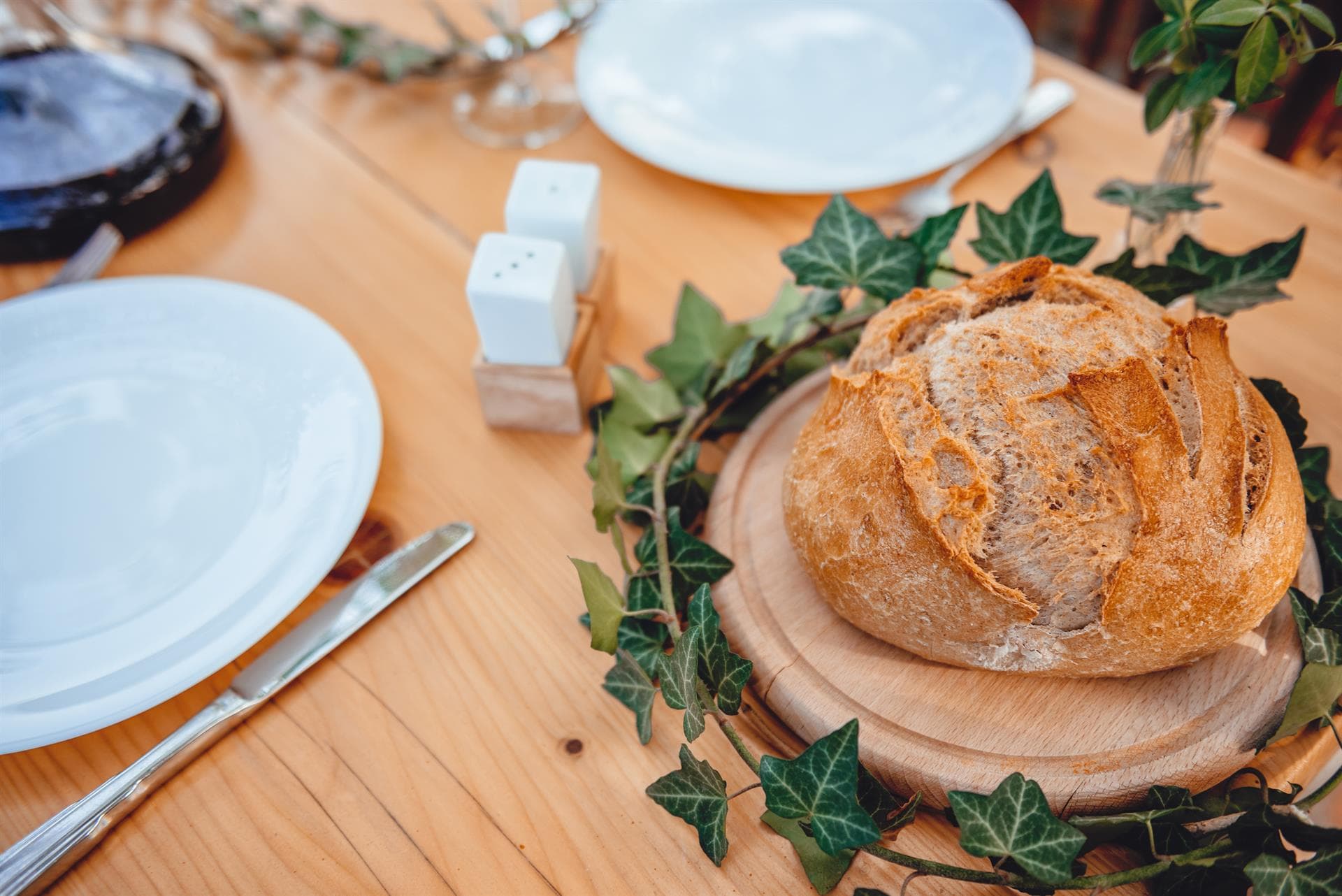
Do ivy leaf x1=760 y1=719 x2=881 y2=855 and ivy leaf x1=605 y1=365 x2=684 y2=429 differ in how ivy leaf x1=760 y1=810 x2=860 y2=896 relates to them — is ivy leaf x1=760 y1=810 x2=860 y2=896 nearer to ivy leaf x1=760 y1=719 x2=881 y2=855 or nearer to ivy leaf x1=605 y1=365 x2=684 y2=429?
ivy leaf x1=760 y1=719 x2=881 y2=855

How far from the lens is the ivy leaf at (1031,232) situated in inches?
29.8

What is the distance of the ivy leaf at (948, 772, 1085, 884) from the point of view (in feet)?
1.67

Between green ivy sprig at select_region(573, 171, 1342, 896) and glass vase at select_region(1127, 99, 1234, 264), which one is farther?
glass vase at select_region(1127, 99, 1234, 264)

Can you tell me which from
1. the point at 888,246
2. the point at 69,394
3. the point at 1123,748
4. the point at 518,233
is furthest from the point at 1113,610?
the point at 69,394

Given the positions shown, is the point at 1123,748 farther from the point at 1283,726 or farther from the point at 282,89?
the point at 282,89

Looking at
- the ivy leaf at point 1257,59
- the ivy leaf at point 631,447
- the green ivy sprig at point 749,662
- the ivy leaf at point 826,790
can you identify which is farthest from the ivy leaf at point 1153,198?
the ivy leaf at point 826,790

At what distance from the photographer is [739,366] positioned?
0.77 meters

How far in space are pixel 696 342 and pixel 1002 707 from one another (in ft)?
1.39

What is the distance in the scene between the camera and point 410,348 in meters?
0.95

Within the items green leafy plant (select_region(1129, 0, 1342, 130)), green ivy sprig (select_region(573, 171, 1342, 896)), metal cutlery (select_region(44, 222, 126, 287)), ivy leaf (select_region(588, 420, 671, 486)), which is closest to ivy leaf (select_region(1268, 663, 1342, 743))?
green ivy sprig (select_region(573, 171, 1342, 896))

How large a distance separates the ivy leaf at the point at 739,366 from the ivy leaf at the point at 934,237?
0.16 m

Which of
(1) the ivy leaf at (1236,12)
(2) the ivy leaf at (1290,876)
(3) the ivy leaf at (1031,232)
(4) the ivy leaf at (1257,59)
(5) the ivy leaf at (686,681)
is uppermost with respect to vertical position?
(1) the ivy leaf at (1236,12)

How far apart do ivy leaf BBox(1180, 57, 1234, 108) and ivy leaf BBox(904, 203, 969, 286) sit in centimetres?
19

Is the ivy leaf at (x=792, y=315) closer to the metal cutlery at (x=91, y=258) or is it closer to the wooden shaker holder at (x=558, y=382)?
the wooden shaker holder at (x=558, y=382)
